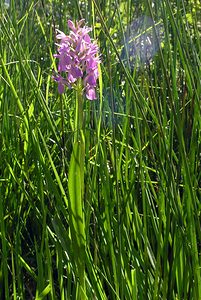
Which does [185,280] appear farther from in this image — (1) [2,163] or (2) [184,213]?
(1) [2,163]

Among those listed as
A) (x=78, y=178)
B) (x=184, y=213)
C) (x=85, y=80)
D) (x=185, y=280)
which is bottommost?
(x=185, y=280)

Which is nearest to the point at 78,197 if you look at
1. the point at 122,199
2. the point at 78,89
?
the point at 78,89

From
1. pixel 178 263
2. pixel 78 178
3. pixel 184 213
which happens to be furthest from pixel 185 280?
pixel 78 178

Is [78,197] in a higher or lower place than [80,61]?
lower

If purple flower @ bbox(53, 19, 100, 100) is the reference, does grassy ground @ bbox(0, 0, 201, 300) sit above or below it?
below

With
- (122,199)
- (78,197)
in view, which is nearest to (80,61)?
(78,197)

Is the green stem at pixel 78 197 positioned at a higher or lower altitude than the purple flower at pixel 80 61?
lower

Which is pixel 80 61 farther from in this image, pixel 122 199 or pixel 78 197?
pixel 122 199

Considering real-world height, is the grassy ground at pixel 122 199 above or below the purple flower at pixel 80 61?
below

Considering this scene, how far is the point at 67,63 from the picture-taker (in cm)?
91

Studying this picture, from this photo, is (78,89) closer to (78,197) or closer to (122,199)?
(78,197)

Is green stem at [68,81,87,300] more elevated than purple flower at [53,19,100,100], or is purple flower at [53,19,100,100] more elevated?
purple flower at [53,19,100,100]

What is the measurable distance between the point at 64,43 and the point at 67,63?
38mm

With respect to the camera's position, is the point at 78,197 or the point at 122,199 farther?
the point at 122,199
